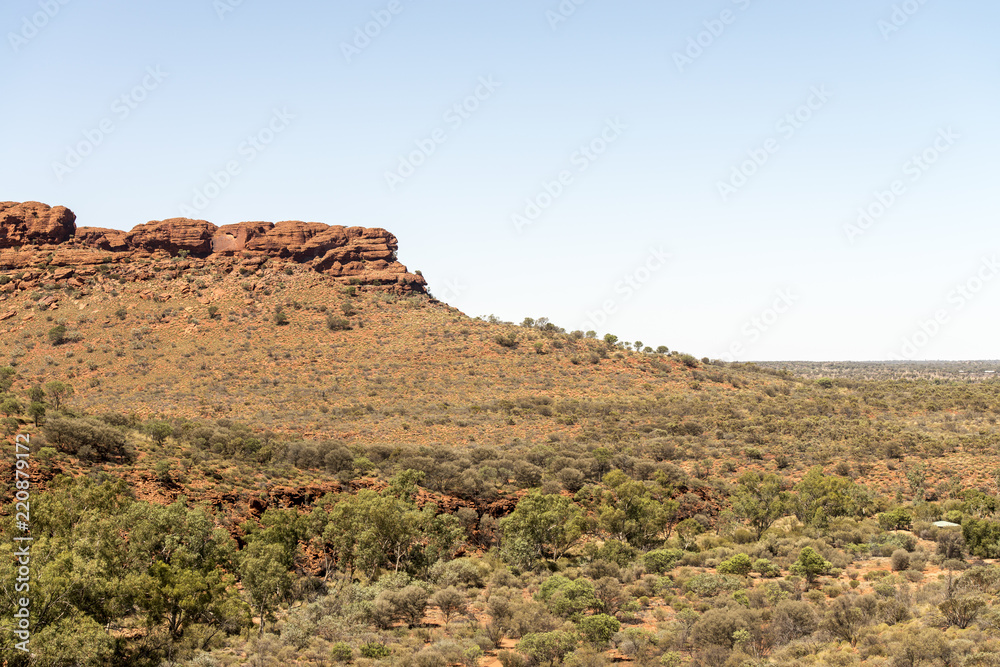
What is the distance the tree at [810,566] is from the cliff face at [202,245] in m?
75.1

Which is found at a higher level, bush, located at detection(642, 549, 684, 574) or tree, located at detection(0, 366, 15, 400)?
tree, located at detection(0, 366, 15, 400)

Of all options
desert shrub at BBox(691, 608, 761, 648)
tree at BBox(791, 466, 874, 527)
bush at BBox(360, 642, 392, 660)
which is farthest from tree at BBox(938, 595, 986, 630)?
tree at BBox(791, 466, 874, 527)

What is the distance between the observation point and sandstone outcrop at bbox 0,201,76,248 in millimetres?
92062

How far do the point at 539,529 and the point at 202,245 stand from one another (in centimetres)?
7978

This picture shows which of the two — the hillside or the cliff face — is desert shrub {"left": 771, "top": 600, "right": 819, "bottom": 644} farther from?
the cliff face

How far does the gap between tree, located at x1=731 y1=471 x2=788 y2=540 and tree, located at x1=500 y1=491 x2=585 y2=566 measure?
31.9 ft

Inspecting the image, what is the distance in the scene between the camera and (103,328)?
256ft

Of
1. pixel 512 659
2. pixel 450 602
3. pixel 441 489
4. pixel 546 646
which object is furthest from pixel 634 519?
pixel 512 659

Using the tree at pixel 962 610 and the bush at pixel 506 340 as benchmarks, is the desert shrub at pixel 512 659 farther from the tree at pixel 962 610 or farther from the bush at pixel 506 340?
the bush at pixel 506 340

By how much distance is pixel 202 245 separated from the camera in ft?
313

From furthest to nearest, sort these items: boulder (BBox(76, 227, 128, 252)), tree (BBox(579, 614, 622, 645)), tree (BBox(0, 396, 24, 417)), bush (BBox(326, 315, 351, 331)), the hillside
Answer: boulder (BBox(76, 227, 128, 252)) < bush (BBox(326, 315, 351, 331)) < tree (BBox(0, 396, 24, 417)) < tree (BBox(579, 614, 622, 645)) < the hillside

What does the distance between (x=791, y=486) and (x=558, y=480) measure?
51.9 ft

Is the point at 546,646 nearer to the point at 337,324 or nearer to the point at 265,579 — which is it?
the point at 265,579

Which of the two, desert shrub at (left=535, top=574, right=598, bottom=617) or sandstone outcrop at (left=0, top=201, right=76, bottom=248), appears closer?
desert shrub at (left=535, top=574, right=598, bottom=617)
